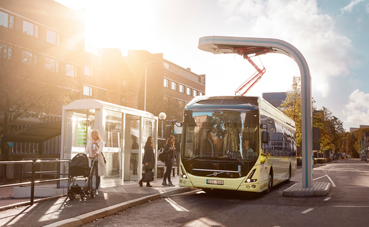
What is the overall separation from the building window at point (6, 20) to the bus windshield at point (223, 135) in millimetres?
29459

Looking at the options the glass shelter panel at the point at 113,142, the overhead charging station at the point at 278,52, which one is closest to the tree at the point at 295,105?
the overhead charging station at the point at 278,52

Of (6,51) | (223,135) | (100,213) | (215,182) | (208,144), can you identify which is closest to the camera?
(100,213)

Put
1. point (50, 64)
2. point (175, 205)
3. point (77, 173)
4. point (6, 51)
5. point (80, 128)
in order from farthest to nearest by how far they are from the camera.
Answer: point (50, 64), point (6, 51), point (80, 128), point (175, 205), point (77, 173)

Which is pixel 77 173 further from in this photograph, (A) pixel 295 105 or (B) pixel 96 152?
(A) pixel 295 105

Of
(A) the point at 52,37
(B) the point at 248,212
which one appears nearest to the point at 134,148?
(B) the point at 248,212

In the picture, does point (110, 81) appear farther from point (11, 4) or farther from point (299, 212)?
point (299, 212)

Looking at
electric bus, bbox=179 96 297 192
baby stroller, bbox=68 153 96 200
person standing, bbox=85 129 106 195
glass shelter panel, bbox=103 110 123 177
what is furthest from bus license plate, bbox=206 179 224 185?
glass shelter panel, bbox=103 110 123 177

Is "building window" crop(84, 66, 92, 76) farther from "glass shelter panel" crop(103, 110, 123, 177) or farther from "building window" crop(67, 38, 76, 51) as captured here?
"glass shelter panel" crop(103, 110, 123, 177)

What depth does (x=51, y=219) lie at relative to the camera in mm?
7824

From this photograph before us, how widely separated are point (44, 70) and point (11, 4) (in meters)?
16.7

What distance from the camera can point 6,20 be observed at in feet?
122

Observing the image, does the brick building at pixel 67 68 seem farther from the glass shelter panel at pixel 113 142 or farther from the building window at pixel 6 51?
the glass shelter panel at pixel 113 142

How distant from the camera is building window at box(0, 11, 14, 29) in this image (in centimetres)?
3678

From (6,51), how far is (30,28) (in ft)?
61.9
